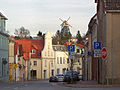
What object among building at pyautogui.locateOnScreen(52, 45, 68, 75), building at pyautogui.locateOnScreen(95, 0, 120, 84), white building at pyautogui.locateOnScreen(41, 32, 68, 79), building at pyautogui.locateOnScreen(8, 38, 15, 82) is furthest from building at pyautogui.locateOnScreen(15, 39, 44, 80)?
building at pyautogui.locateOnScreen(95, 0, 120, 84)

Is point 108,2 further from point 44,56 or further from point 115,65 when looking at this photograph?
point 44,56

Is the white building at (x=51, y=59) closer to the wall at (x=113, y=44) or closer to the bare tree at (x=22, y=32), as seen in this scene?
the bare tree at (x=22, y=32)

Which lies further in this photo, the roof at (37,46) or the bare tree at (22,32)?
the bare tree at (22,32)

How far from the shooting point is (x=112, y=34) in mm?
31703

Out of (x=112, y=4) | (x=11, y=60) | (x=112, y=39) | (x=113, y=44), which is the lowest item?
(x=11, y=60)

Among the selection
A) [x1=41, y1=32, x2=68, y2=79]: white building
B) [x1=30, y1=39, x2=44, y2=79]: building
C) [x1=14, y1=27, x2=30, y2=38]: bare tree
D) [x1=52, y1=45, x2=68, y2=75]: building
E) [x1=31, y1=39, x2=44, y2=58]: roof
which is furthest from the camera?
[x1=14, y1=27, x2=30, y2=38]: bare tree

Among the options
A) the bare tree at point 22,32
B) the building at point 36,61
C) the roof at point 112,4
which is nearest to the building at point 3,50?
the roof at point 112,4

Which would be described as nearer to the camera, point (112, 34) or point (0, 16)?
point (112, 34)

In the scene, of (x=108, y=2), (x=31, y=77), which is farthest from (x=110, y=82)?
(x=31, y=77)

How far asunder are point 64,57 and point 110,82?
2858 inches

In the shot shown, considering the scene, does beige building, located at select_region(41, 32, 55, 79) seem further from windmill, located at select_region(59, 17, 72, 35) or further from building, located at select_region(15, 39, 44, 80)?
windmill, located at select_region(59, 17, 72, 35)

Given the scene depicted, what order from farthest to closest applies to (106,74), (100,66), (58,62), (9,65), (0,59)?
(58,62), (9,65), (0,59), (100,66), (106,74)

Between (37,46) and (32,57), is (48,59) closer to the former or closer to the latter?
(37,46)

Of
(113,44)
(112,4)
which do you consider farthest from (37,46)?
(112,4)
